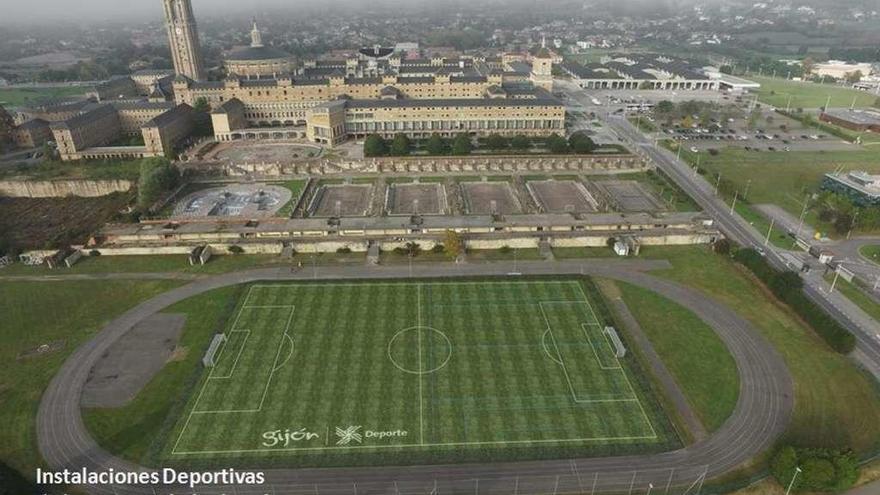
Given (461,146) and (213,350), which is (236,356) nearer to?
(213,350)

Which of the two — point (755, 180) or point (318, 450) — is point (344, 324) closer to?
point (318, 450)

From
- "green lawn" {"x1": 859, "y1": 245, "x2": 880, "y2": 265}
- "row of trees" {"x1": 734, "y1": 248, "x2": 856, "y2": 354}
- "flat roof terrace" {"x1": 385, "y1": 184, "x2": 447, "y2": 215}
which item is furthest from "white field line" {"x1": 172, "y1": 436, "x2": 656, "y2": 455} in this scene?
"green lawn" {"x1": 859, "y1": 245, "x2": 880, "y2": 265}

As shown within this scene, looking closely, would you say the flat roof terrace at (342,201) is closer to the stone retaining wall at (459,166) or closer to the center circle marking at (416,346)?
the stone retaining wall at (459,166)

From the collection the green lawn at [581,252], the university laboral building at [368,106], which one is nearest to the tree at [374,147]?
the university laboral building at [368,106]

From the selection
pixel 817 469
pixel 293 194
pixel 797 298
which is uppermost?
pixel 797 298

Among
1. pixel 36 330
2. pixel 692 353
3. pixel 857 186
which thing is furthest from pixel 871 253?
pixel 36 330

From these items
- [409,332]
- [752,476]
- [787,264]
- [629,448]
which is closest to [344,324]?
[409,332]
